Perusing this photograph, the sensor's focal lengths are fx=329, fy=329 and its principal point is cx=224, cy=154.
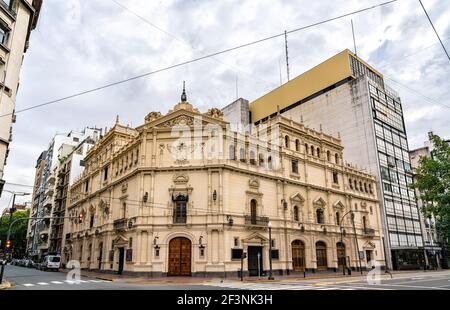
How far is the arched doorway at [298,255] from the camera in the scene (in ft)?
116

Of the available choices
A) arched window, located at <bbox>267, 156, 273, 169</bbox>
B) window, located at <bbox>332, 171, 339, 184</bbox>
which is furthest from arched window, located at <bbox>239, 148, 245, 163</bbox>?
window, located at <bbox>332, 171, 339, 184</bbox>

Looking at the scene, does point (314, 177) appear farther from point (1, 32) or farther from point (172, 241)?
point (1, 32)

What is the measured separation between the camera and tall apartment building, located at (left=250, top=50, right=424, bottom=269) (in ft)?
165

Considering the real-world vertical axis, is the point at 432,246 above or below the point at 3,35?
below

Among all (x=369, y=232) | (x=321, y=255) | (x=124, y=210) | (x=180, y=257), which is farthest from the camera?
(x=369, y=232)

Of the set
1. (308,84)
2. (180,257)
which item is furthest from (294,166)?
(308,84)

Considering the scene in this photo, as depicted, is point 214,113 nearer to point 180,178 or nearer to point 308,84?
point 180,178

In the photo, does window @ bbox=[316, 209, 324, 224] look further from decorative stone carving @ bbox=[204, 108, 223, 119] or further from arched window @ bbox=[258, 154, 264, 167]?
decorative stone carving @ bbox=[204, 108, 223, 119]

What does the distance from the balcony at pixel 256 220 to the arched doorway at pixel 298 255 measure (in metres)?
5.08

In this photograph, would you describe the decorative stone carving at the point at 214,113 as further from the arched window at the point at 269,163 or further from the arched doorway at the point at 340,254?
the arched doorway at the point at 340,254

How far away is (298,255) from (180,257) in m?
13.7

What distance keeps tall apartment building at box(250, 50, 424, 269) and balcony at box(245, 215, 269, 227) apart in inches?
725

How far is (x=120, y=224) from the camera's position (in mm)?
34062
